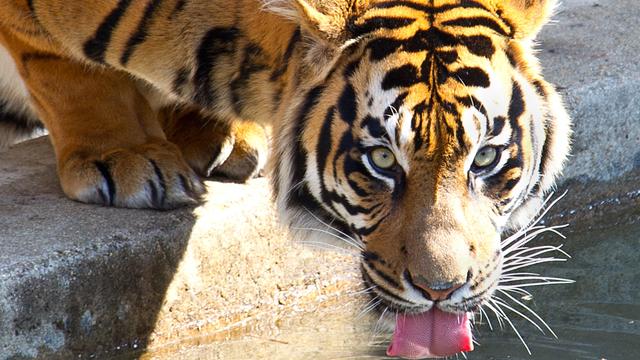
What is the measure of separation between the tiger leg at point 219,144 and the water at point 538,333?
429 millimetres

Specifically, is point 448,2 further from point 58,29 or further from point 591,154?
point 591,154

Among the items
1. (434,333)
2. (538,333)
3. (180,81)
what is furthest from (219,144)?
(434,333)

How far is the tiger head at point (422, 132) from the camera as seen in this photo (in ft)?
7.43

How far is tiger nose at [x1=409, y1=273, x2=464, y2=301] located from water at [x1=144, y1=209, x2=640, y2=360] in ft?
Result: 1.66

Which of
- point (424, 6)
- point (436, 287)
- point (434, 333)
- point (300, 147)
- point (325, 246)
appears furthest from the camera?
point (325, 246)

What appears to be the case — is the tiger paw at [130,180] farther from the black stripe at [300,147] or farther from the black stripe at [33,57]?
the black stripe at [300,147]

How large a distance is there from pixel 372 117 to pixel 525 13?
1.35 ft

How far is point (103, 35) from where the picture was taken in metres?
2.82

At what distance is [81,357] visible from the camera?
2.72 metres

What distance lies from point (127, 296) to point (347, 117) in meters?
0.72

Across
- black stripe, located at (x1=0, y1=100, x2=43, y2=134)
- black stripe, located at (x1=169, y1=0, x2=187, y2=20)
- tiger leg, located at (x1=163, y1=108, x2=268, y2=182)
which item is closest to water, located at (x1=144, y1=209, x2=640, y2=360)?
tiger leg, located at (x1=163, y1=108, x2=268, y2=182)

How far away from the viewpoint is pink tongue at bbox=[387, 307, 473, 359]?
232cm

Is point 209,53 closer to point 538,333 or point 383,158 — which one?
point 383,158

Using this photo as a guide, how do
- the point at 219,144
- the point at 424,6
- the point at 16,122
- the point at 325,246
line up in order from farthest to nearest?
the point at 16,122 → the point at 219,144 → the point at 325,246 → the point at 424,6
